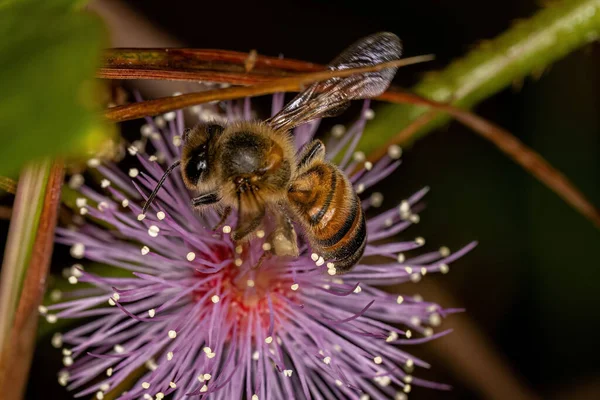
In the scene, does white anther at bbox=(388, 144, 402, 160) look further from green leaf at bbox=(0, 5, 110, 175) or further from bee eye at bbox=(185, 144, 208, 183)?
green leaf at bbox=(0, 5, 110, 175)

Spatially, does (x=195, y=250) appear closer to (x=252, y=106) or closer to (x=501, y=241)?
(x=252, y=106)

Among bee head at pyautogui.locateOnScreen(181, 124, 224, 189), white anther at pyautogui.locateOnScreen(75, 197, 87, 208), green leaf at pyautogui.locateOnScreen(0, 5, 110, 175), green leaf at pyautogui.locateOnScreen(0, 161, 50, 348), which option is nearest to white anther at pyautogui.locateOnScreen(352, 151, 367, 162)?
bee head at pyautogui.locateOnScreen(181, 124, 224, 189)

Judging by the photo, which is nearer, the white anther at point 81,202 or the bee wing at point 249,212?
the bee wing at point 249,212

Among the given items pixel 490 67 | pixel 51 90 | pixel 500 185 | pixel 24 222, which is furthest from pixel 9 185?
pixel 500 185

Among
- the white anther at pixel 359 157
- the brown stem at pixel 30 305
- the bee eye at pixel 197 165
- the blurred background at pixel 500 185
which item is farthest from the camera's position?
the blurred background at pixel 500 185

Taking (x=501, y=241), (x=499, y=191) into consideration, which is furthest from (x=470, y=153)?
(x=501, y=241)

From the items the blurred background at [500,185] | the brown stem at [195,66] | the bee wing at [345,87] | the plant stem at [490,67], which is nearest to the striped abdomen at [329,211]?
the bee wing at [345,87]

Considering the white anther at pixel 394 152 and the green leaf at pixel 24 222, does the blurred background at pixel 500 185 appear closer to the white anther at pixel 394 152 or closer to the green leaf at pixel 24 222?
the white anther at pixel 394 152
